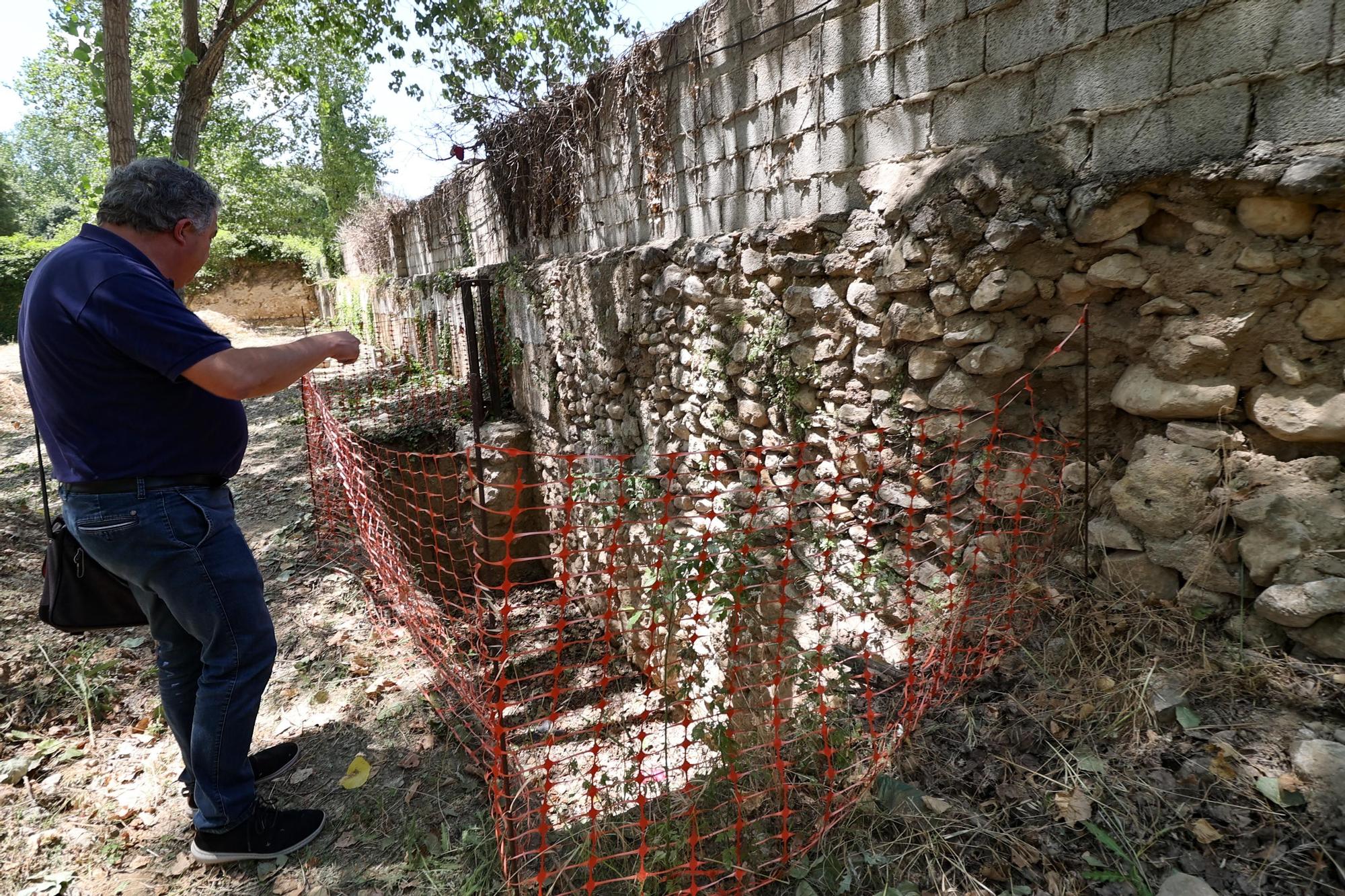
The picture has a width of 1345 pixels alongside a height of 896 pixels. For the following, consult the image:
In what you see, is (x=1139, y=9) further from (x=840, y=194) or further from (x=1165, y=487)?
(x=1165, y=487)

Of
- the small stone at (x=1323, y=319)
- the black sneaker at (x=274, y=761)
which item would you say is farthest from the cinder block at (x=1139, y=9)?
the black sneaker at (x=274, y=761)

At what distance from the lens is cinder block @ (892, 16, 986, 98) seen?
239cm

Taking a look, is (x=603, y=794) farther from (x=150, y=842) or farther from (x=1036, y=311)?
(x=1036, y=311)

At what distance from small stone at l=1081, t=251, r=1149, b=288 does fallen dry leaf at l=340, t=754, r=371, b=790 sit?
316cm

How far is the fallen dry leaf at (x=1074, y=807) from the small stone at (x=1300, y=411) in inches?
44.9

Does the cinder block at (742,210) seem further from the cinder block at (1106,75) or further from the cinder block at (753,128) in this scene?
the cinder block at (1106,75)

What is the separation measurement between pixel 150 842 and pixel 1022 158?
3.67 meters

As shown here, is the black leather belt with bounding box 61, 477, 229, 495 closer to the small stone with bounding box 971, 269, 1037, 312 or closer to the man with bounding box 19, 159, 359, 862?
the man with bounding box 19, 159, 359, 862

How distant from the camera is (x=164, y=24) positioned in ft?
26.0

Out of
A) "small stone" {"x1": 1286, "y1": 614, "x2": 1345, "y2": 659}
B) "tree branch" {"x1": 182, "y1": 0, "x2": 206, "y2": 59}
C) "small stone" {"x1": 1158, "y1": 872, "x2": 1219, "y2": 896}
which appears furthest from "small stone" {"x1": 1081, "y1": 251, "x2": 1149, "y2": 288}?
"tree branch" {"x1": 182, "y1": 0, "x2": 206, "y2": 59}

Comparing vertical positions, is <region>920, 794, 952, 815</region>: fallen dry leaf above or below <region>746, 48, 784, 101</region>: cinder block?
below

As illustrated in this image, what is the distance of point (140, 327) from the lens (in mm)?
1747

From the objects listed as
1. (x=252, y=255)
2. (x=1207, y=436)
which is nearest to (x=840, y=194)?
(x=1207, y=436)

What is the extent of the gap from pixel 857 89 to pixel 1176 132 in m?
1.23
